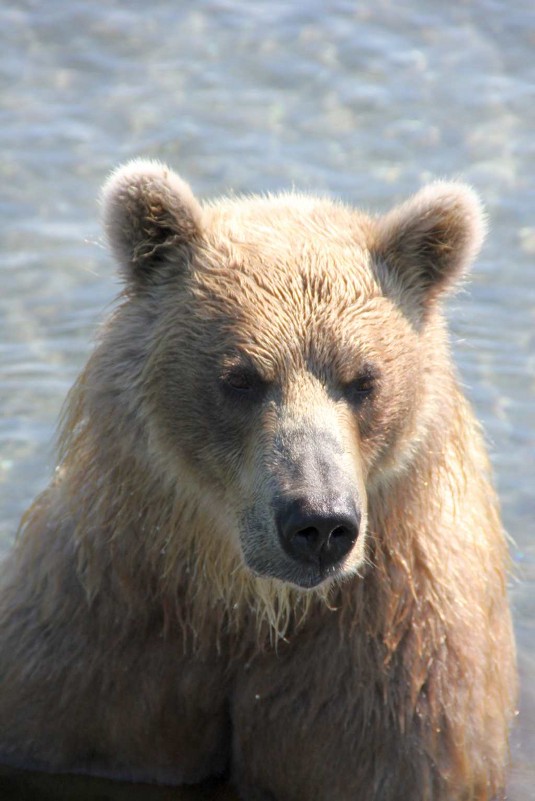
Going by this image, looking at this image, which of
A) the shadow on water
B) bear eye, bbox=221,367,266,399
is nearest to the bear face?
bear eye, bbox=221,367,266,399

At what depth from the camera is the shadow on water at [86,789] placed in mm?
6336

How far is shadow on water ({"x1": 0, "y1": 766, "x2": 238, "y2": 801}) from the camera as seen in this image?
20.8ft

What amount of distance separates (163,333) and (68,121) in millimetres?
6399

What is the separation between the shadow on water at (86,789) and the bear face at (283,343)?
1230 mm

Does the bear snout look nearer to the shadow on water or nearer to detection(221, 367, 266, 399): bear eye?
detection(221, 367, 266, 399): bear eye

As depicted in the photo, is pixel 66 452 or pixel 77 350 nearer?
pixel 66 452

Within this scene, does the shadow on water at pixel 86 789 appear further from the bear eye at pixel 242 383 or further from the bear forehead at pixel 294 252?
the bear forehead at pixel 294 252

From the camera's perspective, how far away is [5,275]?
10.1 metres

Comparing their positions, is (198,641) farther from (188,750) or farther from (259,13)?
(259,13)

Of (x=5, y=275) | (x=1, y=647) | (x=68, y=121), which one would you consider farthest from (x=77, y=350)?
(x=1, y=647)

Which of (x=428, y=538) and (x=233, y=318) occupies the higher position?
(x=233, y=318)

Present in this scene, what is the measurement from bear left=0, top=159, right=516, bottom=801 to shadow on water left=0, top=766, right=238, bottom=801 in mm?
65

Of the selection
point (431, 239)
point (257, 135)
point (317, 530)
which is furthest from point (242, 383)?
point (257, 135)

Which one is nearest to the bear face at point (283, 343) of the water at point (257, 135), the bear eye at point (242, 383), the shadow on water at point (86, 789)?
the bear eye at point (242, 383)
